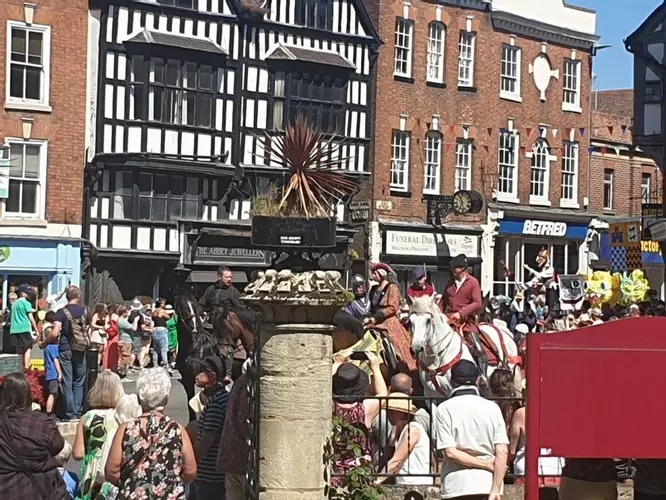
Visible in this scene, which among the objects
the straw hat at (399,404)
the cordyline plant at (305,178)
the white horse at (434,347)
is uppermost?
the cordyline plant at (305,178)

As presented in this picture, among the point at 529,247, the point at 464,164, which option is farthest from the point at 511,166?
the point at 529,247

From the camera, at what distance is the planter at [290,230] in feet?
25.2

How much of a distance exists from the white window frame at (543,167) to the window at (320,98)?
774 centimetres

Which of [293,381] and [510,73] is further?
[510,73]

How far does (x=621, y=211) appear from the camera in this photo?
140 feet

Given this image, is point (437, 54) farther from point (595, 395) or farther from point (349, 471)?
point (595, 395)

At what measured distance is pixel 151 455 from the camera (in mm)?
7230

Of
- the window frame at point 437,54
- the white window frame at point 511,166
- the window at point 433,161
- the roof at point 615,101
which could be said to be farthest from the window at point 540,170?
the roof at point 615,101

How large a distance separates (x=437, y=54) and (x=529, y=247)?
284 inches

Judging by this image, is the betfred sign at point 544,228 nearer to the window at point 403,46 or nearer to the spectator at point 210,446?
the window at point 403,46

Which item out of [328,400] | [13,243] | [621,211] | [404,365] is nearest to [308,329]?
[328,400]

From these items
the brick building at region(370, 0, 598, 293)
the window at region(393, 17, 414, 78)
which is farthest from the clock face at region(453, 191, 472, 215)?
the window at region(393, 17, 414, 78)

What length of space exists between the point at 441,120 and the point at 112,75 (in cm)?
1086

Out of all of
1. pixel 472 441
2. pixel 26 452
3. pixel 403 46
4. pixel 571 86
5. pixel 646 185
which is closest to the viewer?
pixel 26 452
